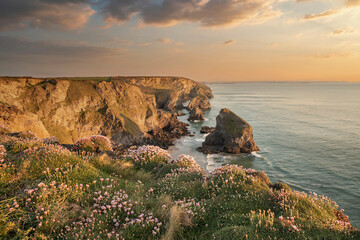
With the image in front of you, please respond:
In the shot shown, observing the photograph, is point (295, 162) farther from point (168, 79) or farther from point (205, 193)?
point (168, 79)

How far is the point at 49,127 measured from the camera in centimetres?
5091

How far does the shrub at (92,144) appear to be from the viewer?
1391 cm

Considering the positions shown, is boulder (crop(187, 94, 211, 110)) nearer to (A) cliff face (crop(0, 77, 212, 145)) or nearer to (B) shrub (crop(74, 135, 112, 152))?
(A) cliff face (crop(0, 77, 212, 145))

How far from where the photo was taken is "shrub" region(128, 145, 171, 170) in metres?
12.6

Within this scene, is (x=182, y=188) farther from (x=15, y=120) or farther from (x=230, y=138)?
(x=230, y=138)

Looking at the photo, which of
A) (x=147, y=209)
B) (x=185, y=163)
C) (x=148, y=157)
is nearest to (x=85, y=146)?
(x=148, y=157)

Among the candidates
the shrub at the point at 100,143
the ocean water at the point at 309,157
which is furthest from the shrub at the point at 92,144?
the ocean water at the point at 309,157

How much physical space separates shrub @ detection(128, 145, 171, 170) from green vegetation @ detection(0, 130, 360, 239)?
12.7 ft

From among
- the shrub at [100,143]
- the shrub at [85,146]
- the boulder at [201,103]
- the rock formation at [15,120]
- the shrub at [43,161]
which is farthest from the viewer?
the boulder at [201,103]

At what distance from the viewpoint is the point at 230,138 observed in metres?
52.1

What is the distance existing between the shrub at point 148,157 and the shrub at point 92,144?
2631 millimetres

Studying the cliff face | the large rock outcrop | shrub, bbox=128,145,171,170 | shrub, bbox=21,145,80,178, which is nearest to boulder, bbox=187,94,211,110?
the cliff face

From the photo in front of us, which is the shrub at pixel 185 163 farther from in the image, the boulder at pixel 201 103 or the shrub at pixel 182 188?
the boulder at pixel 201 103

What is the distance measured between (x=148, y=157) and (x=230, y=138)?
139 feet
